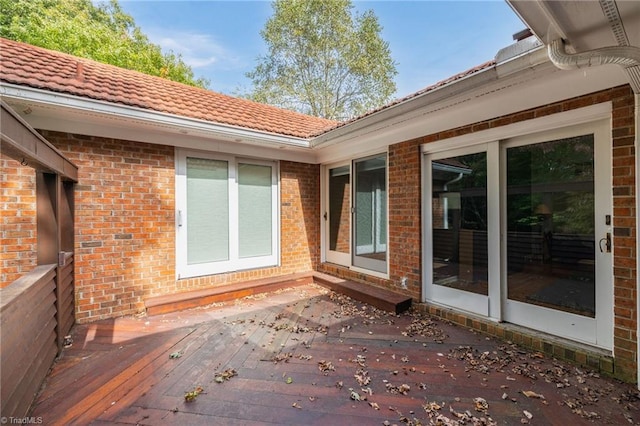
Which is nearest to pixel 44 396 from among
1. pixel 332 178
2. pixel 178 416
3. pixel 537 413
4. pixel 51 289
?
pixel 51 289

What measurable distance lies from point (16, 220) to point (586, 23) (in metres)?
5.15

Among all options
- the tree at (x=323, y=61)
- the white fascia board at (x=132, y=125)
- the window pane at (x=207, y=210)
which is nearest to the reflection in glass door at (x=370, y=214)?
the white fascia board at (x=132, y=125)

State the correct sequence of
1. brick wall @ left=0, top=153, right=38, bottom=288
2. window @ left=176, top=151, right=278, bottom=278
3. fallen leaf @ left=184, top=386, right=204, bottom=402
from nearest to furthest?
fallen leaf @ left=184, top=386, right=204, bottom=402 < brick wall @ left=0, top=153, right=38, bottom=288 < window @ left=176, top=151, right=278, bottom=278

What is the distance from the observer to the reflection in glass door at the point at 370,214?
15.2ft

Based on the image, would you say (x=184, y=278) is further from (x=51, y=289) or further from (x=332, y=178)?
(x=332, y=178)

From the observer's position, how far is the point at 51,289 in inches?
99.7

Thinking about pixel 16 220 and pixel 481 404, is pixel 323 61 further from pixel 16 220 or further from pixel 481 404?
pixel 481 404

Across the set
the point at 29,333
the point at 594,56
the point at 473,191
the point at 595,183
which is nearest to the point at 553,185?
the point at 595,183

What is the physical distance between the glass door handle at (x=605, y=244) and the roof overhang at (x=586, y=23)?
52.9 inches

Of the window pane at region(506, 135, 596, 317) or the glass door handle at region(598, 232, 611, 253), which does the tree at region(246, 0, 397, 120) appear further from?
the glass door handle at region(598, 232, 611, 253)

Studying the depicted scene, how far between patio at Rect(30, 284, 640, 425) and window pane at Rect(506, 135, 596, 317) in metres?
0.63

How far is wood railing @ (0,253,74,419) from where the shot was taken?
1.61 m

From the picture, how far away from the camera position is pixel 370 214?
490 cm

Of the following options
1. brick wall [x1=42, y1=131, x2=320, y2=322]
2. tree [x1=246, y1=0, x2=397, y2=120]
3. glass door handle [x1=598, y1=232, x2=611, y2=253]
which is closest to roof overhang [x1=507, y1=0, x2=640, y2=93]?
glass door handle [x1=598, y1=232, x2=611, y2=253]
